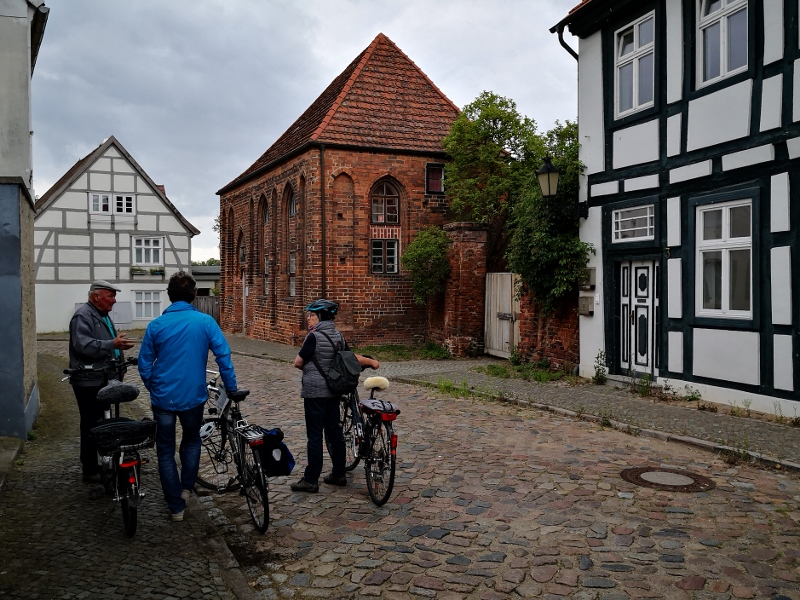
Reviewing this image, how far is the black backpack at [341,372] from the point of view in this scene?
6340 millimetres

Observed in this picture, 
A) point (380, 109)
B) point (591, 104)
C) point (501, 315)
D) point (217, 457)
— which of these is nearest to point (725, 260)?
point (591, 104)

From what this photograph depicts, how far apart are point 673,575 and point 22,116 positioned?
890cm

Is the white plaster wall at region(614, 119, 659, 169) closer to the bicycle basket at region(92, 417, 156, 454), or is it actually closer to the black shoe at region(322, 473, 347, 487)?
the black shoe at region(322, 473, 347, 487)

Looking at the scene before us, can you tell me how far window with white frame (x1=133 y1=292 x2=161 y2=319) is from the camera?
35.2 meters

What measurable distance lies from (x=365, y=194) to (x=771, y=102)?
13.7m

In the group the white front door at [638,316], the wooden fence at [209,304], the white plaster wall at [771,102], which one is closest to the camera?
the white plaster wall at [771,102]

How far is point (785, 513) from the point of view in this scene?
5727 mm

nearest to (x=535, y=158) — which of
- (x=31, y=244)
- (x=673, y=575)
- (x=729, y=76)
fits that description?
(x=729, y=76)

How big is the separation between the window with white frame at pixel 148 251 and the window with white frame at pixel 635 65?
27.8 meters

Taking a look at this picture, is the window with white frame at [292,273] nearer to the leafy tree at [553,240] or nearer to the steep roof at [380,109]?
the steep roof at [380,109]

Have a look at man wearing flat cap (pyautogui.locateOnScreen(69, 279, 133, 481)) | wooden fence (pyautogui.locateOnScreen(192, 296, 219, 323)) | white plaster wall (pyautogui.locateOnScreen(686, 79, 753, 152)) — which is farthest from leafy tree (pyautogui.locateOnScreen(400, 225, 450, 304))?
wooden fence (pyautogui.locateOnScreen(192, 296, 219, 323))

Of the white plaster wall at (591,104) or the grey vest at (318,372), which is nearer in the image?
the grey vest at (318,372)

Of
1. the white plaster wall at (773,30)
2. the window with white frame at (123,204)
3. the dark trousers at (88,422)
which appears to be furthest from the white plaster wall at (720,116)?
the window with white frame at (123,204)

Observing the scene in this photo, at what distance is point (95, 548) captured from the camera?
4949 millimetres
